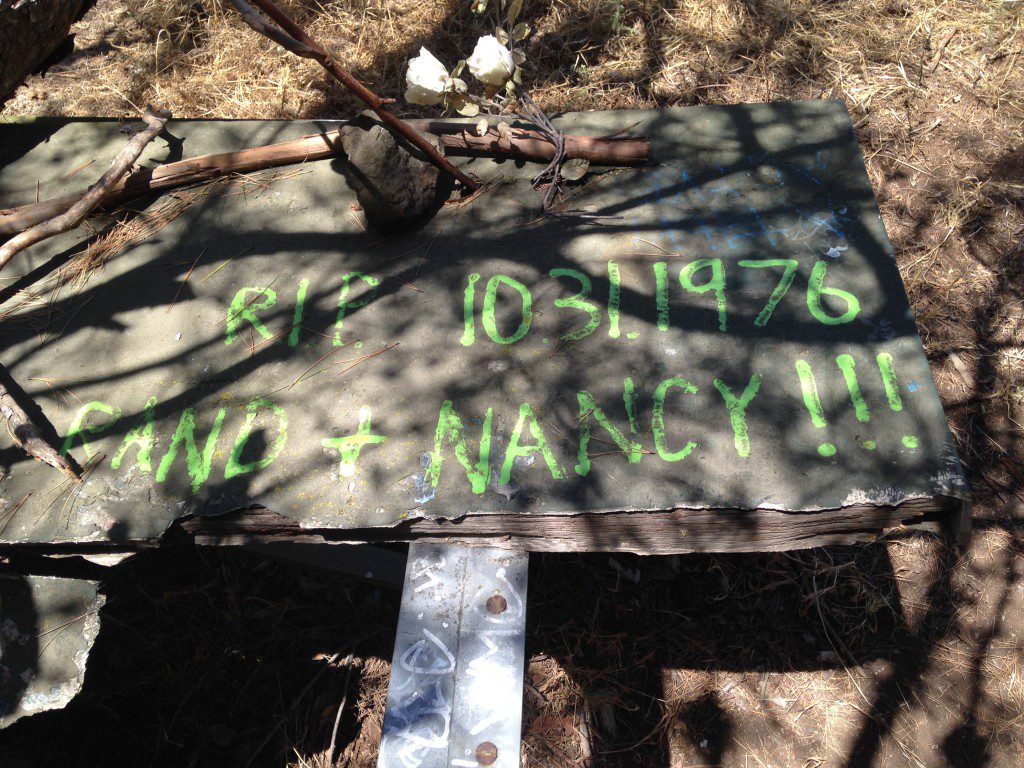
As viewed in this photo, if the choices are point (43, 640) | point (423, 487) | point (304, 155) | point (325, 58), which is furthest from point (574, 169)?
point (43, 640)

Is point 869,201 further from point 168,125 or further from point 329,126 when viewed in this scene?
point 168,125

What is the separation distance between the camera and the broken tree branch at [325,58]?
2359 mm

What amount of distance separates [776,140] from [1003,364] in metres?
1.82

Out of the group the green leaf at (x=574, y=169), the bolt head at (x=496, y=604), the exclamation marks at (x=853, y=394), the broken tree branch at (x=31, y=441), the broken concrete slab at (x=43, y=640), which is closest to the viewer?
the bolt head at (x=496, y=604)

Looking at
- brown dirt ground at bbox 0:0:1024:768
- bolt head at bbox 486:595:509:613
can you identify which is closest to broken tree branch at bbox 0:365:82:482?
brown dirt ground at bbox 0:0:1024:768

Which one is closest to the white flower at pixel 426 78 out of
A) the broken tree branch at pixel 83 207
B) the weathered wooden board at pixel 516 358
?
the weathered wooden board at pixel 516 358

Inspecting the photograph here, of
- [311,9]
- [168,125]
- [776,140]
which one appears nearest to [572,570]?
[776,140]

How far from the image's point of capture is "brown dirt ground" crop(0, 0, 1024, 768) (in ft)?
10.8

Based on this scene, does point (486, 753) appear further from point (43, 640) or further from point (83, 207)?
point (83, 207)

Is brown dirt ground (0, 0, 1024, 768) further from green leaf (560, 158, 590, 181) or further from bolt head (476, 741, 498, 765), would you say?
green leaf (560, 158, 590, 181)

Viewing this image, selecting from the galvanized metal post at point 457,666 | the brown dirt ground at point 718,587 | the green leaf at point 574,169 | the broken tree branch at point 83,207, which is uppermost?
the broken tree branch at point 83,207

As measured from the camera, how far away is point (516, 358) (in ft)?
8.58

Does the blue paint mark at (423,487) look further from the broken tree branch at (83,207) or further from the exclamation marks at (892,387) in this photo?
the broken tree branch at (83,207)

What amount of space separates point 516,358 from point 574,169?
839 mm
